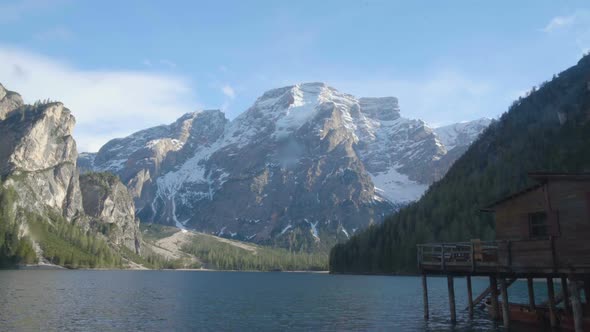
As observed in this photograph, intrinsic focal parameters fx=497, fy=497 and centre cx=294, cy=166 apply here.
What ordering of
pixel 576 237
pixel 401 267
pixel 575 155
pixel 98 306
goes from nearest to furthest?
pixel 576 237, pixel 98 306, pixel 575 155, pixel 401 267

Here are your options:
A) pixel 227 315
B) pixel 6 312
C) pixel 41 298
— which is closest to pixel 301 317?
pixel 227 315

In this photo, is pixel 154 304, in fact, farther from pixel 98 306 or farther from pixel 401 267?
pixel 401 267

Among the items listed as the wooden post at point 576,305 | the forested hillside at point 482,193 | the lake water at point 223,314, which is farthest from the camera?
the forested hillside at point 482,193

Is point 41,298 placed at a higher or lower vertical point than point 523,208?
lower

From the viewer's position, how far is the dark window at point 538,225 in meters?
40.8

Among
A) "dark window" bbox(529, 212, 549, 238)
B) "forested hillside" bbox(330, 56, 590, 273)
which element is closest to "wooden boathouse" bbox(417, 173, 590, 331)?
"dark window" bbox(529, 212, 549, 238)

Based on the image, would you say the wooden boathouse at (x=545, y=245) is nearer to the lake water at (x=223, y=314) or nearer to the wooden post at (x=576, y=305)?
the wooden post at (x=576, y=305)

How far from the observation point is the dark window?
40.8 m

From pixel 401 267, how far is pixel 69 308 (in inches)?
5277

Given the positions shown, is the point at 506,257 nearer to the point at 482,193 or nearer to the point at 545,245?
the point at 545,245

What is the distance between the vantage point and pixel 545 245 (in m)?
38.9

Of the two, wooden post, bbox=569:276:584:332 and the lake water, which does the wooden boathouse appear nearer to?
wooden post, bbox=569:276:584:332

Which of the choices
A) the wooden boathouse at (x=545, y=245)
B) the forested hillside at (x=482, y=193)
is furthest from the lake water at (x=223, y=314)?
the forested hillside at (x=482, y=193)

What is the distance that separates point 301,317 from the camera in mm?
62688
